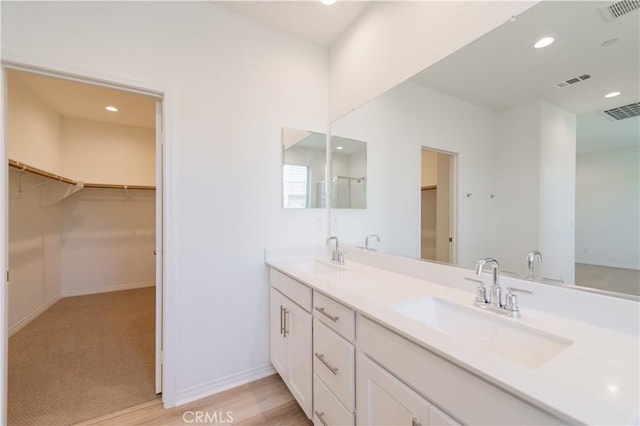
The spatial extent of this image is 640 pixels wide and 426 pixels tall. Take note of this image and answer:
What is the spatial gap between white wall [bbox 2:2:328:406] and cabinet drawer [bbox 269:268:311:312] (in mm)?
171

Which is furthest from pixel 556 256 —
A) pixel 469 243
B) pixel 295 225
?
pixel 295 225

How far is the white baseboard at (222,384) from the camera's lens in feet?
5.63

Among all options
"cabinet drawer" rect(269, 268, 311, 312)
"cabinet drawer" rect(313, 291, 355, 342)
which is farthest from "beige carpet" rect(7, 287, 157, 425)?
"cabinet drawer" rect(313, 291, 355, 342)

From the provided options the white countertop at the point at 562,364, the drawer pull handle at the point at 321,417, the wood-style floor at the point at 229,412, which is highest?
the white countertop at the point at 562,364

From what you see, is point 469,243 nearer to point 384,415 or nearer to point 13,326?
point 384,415

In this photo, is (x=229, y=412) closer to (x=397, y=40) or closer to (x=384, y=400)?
(x=384, y=400)

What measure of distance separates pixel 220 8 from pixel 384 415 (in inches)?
102

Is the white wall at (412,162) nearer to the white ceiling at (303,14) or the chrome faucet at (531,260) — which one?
the chrome faucet at (531,260)

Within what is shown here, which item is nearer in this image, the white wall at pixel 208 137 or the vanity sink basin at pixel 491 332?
the vanity sink basin at pixel 491 332

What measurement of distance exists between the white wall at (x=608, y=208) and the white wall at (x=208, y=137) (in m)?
1.68

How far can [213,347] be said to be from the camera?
71.8 inches

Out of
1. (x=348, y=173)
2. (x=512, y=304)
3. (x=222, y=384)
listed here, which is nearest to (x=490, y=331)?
(x=512, y=304)

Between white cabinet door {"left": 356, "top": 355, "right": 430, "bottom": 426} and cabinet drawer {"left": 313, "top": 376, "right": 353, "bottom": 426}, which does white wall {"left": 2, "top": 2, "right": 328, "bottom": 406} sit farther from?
white cabinet door {"left": 356, "top": 355, "right": 430, "bottom": 426}

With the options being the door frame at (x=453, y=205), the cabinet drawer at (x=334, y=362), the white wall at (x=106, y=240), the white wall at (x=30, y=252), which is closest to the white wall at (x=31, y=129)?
the white wall at (x=30, y=252)
